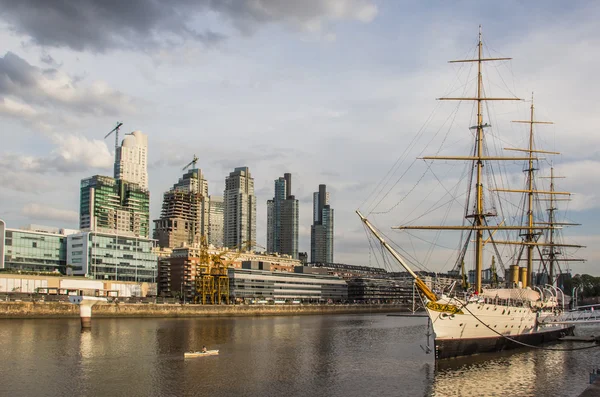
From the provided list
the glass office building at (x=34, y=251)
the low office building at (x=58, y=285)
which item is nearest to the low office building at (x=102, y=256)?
the glass office building at (x=34, y=251)

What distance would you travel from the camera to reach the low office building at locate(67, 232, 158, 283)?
185 metres

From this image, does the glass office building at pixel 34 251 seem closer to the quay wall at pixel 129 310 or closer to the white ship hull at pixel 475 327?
the quay wall at pixel 129 310

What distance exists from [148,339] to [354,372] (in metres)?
39.0

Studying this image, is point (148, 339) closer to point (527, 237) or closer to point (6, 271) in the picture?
point (527, 237)

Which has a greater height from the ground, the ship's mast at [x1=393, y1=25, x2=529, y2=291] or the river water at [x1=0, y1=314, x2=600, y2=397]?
the ship's mast at [x1=393, y1=25, x2=529, y2=291]

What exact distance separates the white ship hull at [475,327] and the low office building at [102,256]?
454ft

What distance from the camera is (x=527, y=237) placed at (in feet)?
372

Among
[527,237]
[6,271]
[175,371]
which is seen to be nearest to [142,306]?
[6,271]

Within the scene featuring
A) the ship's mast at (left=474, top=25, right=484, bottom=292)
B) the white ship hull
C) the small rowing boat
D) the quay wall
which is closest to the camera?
the white ship hull

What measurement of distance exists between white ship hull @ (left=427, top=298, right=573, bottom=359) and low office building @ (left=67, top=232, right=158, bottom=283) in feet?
454

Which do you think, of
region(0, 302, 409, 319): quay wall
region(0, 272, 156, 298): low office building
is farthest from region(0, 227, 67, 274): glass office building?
region(0, 302, 409, 319): quay wall

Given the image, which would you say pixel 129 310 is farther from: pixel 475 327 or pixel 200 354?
pixel 475 327

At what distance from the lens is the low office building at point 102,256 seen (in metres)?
185

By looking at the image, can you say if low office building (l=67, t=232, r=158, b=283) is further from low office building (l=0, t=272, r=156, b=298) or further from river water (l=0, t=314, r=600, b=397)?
river water (l=0, t=314, r=600, b=397)
